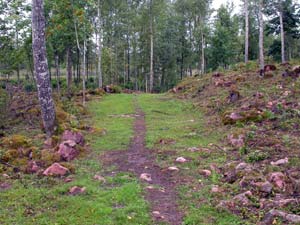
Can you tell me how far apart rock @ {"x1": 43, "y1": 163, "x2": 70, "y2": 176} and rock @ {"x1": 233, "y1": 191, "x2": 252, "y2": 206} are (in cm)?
423

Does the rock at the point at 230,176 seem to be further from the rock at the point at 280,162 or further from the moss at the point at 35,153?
the moss at the point at 35,153

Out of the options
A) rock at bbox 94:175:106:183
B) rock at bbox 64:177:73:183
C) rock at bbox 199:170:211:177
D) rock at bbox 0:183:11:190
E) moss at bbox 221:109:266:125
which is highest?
moss at bbox 221:109:266:125

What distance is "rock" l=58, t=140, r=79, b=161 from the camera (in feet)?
33.0

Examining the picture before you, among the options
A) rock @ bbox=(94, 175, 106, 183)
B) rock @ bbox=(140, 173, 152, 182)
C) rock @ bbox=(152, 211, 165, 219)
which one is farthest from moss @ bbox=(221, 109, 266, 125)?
rock @ bbox=(152, 211, 165, 219)

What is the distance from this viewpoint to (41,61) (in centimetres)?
1159

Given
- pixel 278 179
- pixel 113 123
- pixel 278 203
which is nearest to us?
pixel 278 203

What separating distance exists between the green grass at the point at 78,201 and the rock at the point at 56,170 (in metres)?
0.24

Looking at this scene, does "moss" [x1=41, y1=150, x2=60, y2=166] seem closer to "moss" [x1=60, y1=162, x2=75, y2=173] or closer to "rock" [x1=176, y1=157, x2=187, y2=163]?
"moss" [x1=60, y1=162, x2=75, y2=173]

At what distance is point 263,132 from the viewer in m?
11.5

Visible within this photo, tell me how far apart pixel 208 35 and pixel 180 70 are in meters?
9.99

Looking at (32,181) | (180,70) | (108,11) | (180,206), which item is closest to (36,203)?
(32,181)

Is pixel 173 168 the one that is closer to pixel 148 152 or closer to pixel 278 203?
pixel 148 152

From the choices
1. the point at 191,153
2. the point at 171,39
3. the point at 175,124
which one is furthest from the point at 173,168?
the point at 171,39

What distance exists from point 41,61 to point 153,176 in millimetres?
5599
